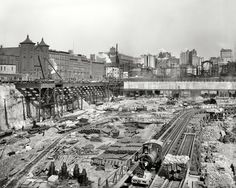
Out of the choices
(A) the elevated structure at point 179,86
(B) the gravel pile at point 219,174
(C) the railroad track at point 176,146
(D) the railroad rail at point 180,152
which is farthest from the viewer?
(A) the elevated structure at point 179,86

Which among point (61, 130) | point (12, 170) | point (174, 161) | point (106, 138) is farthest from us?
point (61, 130)

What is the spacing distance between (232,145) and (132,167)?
14.1 metres

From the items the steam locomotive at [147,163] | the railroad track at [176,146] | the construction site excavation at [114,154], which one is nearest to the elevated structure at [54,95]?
the construction site excavation at [114,154]

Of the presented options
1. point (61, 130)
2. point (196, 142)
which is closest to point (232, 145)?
point (196, 142)

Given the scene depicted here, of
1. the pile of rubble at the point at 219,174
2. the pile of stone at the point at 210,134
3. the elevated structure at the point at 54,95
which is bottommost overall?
the pile of stone at the point at 210,134

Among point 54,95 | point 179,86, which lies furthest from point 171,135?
point 179,86

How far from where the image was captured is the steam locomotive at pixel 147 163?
1728 centimetres

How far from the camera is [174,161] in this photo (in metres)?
19.6

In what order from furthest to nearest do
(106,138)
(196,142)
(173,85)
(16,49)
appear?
(173,85) → (16,49) → (106,138) → (196,142)

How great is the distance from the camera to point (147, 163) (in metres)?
19.0

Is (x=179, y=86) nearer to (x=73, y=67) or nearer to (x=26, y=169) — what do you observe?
(x=73, y=67)

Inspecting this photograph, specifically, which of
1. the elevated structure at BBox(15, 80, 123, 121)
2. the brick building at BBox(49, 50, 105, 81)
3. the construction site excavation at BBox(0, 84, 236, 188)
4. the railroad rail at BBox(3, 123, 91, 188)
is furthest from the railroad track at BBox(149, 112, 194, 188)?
the brick building at BBox(49, 50, 105, 81)

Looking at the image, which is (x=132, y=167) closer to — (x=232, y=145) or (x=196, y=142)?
(x=196, y=142)

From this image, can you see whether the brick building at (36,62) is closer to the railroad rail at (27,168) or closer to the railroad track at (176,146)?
the railroad rail at (27,168)
